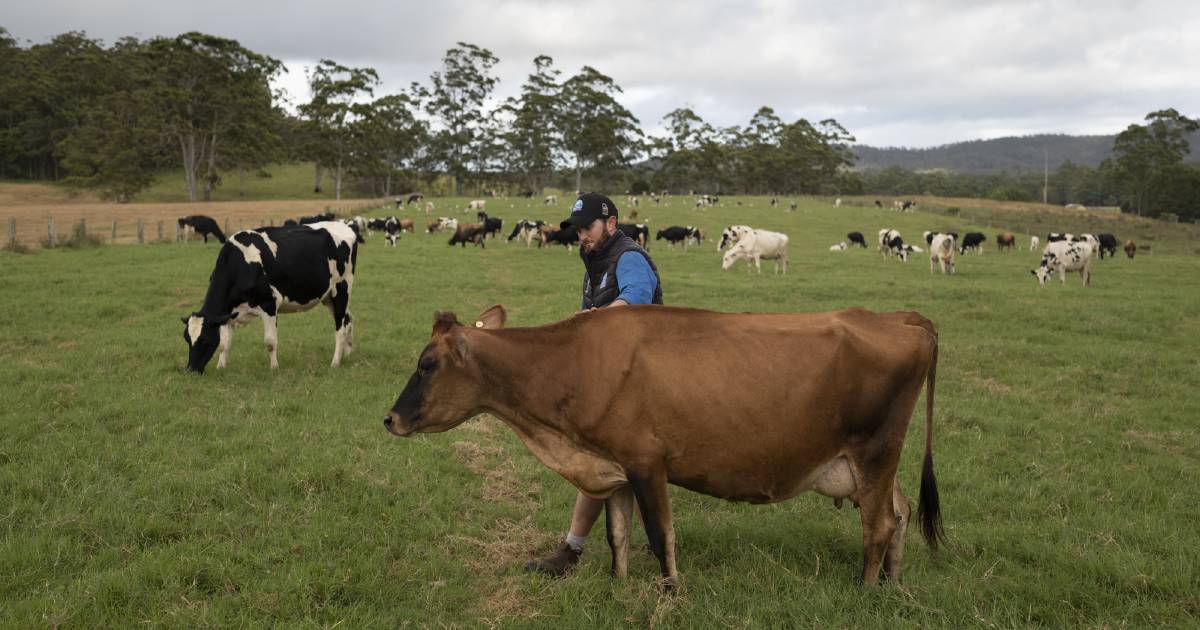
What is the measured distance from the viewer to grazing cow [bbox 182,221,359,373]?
10.2 meters

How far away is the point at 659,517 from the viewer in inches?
170

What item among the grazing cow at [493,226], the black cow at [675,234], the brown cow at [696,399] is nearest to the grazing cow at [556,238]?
the grazing cow at [493,226]

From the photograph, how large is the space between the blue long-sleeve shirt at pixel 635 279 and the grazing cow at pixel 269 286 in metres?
7.13

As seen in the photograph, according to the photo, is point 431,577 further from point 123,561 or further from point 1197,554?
point 1197,554

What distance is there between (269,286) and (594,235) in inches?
283

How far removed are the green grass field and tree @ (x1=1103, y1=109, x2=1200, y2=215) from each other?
84.5 metres

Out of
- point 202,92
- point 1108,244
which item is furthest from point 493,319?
point 202,92

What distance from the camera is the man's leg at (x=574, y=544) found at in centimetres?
490

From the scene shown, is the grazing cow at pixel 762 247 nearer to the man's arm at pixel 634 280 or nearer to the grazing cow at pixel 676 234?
the grazing cow at pixel 676 234

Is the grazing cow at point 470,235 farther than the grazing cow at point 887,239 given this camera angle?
No

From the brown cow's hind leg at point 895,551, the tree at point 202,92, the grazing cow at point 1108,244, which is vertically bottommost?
the brown cow's hind leg at point 895,551

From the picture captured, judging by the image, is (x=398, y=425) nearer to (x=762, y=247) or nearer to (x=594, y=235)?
(x=594, y=235)

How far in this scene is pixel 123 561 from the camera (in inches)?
192

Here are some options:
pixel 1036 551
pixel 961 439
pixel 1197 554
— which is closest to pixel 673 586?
pixel 1036 551
